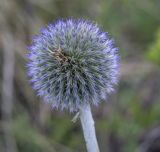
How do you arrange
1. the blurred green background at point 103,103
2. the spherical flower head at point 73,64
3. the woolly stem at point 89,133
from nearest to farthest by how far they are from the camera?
the woolly stem at point 89,133 < the spherical flower head at point 73,64 < the blurred green background at point 103,103

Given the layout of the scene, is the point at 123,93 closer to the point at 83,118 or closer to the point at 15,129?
the point at 15,129

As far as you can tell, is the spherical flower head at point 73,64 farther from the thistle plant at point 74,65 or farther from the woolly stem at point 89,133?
the woolly stem at point 89,133

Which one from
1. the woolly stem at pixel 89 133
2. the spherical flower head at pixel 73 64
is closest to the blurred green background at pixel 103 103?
the spherical flower head at pixel 73 64

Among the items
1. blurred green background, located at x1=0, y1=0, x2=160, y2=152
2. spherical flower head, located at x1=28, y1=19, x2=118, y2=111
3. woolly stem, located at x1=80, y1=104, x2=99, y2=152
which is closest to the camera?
woolly stem, located at x1=80, y1=104, x2=99, y2=152

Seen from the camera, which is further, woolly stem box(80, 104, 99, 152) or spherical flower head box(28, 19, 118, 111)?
spherical flower head box(28, 19, 118, 111)

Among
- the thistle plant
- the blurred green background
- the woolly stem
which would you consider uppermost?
the blurred green background

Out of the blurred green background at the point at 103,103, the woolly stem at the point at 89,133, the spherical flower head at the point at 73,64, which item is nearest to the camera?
the woolly stem at the point at 89,133

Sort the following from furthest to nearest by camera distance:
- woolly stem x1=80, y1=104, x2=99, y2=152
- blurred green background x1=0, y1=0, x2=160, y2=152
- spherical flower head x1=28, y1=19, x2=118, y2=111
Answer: blurred green background x1=0, y1=0, x2=160, y2=152 → spherical flower head x1=28, y1=19, x2=118, y2=111 → woolly stem x1=80, y1=104, x2=99, y2=152

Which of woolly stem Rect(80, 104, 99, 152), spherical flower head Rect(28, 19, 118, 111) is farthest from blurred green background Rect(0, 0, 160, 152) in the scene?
woolly stem Rect(80, 104, 99, 152)

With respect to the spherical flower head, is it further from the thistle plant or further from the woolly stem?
the woolly stem
